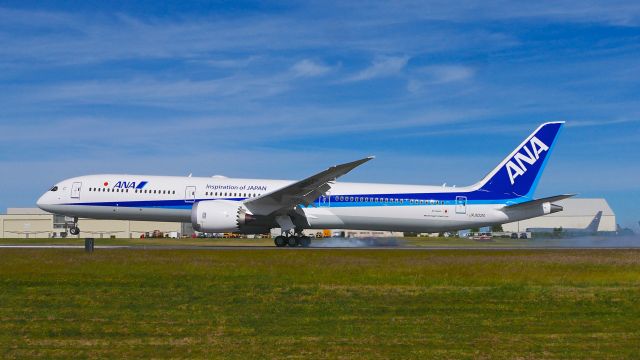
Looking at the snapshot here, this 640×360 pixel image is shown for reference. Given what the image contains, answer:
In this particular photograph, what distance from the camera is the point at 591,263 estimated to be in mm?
26438

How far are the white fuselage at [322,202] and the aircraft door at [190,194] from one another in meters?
0.05

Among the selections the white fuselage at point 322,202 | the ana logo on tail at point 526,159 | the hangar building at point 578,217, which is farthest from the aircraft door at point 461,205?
the hangar building at point 578,217

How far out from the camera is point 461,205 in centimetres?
4112

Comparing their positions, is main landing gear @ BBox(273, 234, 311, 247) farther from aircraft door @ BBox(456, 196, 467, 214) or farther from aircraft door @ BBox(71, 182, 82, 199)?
aircraft door @ BBox(71, 182, 82, 199)

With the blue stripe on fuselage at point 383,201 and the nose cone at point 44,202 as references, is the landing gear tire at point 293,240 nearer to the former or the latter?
the blue stripe on fuselage at point 383,201

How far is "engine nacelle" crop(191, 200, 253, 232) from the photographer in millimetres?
36969

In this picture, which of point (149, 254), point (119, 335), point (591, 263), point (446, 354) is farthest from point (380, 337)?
point (149, 254)

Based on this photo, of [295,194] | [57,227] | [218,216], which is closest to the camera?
[218,216]

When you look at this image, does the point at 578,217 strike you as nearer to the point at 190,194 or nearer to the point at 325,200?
the point at 325,200

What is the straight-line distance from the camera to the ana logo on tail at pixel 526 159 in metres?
41.3

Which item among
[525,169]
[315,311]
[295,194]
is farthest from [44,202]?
[315,311]

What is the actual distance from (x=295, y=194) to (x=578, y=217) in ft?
343

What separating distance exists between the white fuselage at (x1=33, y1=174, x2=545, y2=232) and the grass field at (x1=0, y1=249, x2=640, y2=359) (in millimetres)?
15647

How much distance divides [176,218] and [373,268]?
751 inches
